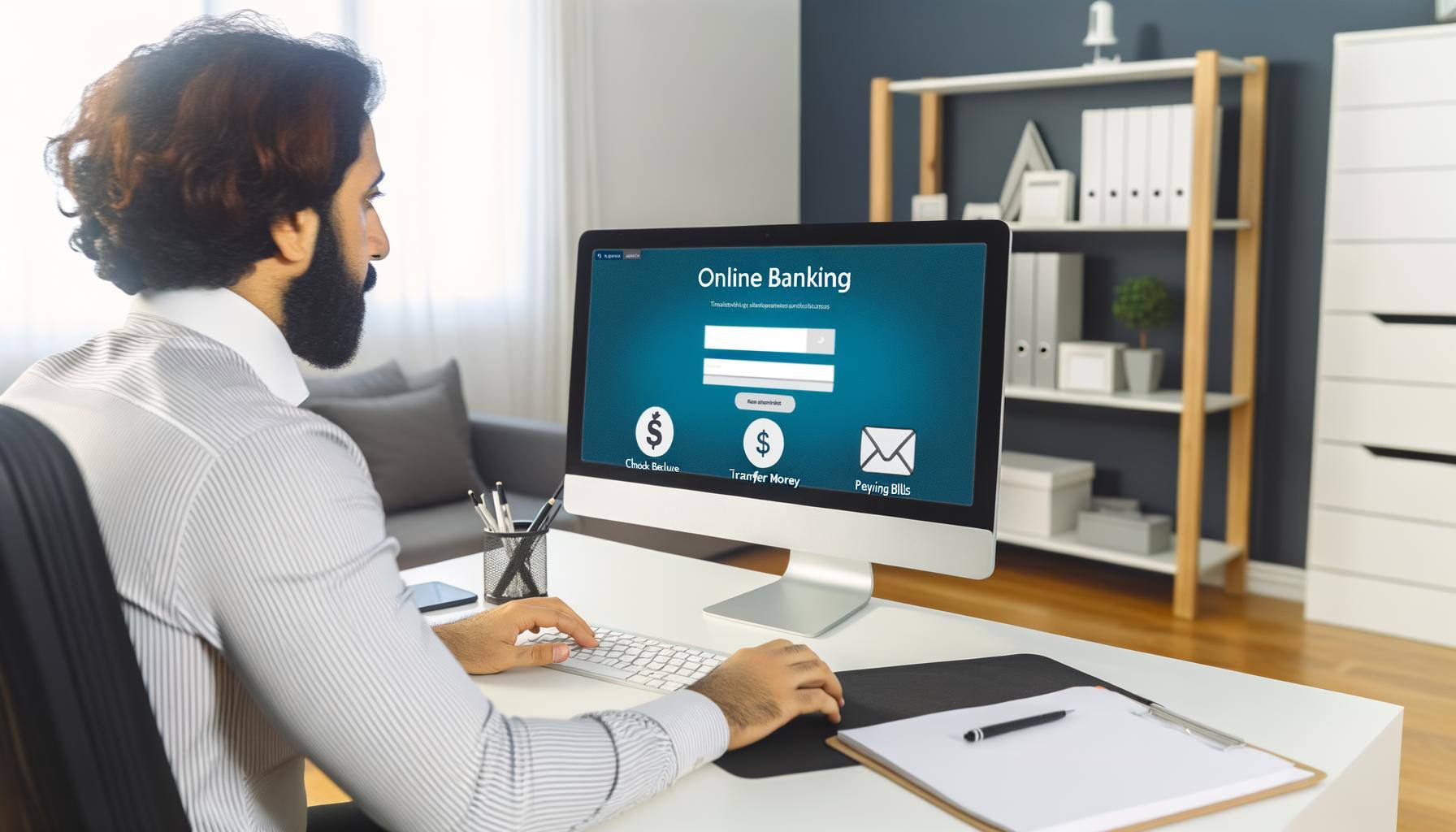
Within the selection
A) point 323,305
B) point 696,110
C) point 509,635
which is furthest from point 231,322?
point 696,110

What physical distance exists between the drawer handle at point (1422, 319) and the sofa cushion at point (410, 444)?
108 inches

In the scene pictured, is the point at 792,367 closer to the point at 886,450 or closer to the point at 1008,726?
the point at 886,450

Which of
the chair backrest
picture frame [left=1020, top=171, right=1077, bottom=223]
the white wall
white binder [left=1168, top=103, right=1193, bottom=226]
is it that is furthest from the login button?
the white wall

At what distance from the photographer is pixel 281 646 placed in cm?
80

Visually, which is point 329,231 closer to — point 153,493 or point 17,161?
point 153,493

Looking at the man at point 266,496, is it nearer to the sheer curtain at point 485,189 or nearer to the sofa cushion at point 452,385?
the sofa cushion at point 452,385

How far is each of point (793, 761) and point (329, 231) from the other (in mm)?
605

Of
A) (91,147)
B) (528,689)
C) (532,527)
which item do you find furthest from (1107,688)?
(91,147)

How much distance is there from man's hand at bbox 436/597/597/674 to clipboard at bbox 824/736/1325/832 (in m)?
0.36

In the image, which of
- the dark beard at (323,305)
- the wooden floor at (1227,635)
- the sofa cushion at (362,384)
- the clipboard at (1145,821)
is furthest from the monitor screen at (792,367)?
the sofa cushion at (362,384)

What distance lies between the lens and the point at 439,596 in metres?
1.53

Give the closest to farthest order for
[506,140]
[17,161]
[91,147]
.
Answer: [91,147] → [17,161] → [506,140]

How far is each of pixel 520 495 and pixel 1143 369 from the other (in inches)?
80.6

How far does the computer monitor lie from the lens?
1308mm
